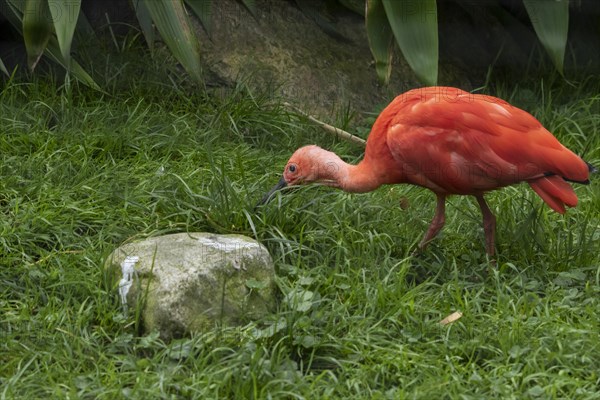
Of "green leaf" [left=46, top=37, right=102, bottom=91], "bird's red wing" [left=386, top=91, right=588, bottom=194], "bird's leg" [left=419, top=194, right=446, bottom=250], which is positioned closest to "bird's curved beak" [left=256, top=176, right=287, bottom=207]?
"bird's red wing" [left=386, top=91, right=588, bottom=194]

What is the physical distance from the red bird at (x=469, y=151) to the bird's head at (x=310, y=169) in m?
0.24

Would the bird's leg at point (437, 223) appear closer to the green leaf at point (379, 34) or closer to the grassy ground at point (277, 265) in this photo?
the grassy ground at point (277, 265)

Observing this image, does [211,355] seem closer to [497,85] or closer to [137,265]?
[137,265]

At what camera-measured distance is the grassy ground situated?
365 cm

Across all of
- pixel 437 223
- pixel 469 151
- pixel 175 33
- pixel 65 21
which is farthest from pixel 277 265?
pixel 65 21

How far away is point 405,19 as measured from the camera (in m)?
5.23

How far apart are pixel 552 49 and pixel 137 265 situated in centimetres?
265

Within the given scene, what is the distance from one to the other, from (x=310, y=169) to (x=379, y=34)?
92 cm

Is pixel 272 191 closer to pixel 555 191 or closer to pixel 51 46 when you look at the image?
pixel 555 191

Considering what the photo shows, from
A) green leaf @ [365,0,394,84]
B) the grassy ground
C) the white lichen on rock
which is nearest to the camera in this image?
the grassy ground

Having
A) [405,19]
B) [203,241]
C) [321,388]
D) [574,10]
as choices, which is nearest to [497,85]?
[574,10]

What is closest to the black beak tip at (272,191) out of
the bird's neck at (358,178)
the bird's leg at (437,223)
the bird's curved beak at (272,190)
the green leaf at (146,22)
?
the bird's curved beak at (272,190)

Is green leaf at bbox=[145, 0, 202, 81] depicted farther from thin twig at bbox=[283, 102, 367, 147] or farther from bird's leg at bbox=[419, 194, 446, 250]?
bird's leg at bbox=[419, 194, 446, 250]

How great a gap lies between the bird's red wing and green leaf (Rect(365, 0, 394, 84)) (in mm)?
864
